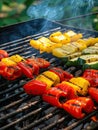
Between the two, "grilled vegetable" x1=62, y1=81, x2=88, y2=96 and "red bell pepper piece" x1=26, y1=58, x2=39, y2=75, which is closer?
"grilled vegetable" x1=62, y1=81, x2=88, y2=96

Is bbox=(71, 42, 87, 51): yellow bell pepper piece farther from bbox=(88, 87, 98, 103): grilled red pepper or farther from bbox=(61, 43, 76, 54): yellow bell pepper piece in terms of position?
bbox=(88, 87, 98, 103): grilled red pepper

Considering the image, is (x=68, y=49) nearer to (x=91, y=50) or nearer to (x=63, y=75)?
(x=91, y=50)

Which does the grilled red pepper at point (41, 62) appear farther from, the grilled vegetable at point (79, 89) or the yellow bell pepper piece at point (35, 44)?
the grilled vegetable at point (79, 89)

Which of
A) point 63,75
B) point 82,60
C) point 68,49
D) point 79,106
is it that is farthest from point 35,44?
point 79,106

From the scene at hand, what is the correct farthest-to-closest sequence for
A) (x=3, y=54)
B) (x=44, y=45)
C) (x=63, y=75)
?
(x=44, y=45) < (x=3, y=54) < (x=63, y=75)

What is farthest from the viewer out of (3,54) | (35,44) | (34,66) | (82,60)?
(35,44)

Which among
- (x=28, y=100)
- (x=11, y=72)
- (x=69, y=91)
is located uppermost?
(x=11, y=72)

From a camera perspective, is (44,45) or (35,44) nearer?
(44,45)

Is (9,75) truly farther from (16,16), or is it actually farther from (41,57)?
(16,16)

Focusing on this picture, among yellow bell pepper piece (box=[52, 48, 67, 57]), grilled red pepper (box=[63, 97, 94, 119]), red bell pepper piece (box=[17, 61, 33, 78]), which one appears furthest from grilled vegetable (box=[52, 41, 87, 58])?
grilled red pepper (box=[63, 97, 94, 119])
